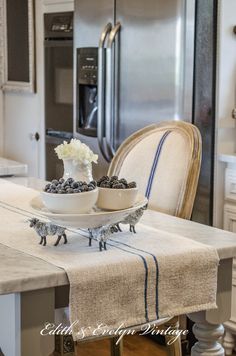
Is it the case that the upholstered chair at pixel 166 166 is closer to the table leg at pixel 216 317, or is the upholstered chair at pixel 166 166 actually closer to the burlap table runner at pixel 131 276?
the table leg at pixel 216 317

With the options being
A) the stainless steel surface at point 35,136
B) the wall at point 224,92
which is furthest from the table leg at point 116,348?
the stainless steel surface at point 35,136

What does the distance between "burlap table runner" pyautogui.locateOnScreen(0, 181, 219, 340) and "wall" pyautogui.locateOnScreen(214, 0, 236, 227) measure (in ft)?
4.13

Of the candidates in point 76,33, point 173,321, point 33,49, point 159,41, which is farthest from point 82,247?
point 33,49

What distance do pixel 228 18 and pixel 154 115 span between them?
0.53 meters

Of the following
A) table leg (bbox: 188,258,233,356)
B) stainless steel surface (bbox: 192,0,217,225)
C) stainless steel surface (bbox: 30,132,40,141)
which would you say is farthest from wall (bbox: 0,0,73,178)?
table leg (bbox: 188,258,233,356)

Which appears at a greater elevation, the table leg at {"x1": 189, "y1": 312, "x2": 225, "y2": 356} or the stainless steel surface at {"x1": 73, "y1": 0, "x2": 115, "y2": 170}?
the stainless steel surface at {"x1": 73, "y1": 0, "x2": 115, "y2": 170}

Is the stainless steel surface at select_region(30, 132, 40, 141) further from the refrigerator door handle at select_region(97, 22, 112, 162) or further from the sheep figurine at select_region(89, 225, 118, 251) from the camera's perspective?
the sheep figurine at select_region(89, 225, 118, 251)

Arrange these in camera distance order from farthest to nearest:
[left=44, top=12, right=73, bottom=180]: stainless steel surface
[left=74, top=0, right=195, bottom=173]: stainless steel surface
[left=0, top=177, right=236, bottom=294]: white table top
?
1. [left=44, top=12, right=73, bottom=180]: stainless steel surface
2. [left=74, top=0, right=195, bottom=173]: stainless steel surface
3. [left=0, top=177, right=236, bottom=294]: white table top

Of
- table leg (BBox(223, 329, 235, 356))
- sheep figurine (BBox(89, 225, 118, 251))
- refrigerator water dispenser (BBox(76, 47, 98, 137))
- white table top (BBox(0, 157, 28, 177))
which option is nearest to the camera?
sheep figurine (BBox(89, 225, 118, 251))

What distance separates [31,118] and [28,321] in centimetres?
283

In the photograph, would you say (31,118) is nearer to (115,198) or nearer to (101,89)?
(101,89)

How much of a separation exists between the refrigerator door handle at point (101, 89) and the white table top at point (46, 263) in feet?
4.77

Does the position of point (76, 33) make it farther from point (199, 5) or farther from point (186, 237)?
point (186, 237)

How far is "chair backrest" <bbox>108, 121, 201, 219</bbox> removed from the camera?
6.71 feet
